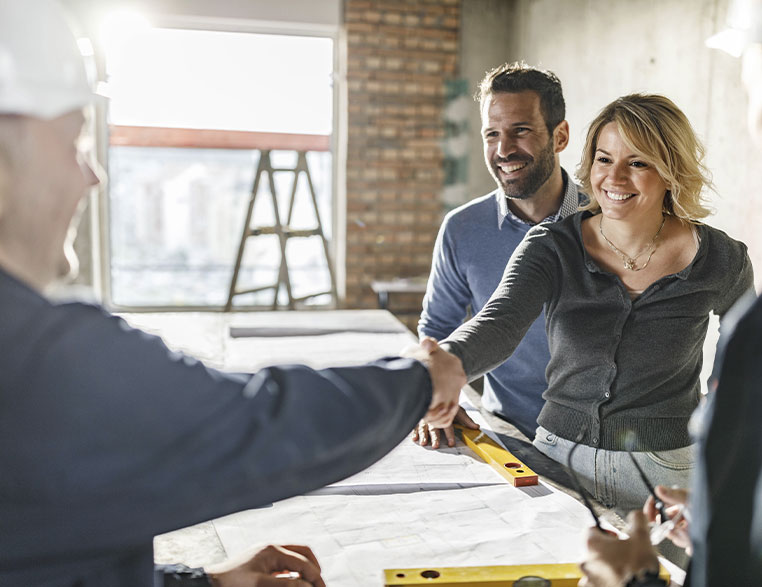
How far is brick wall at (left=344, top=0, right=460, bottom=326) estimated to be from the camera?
5.76m

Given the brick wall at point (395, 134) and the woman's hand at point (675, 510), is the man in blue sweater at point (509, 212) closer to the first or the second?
the woman's hand at point (675, 510)

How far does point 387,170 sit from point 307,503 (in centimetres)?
475

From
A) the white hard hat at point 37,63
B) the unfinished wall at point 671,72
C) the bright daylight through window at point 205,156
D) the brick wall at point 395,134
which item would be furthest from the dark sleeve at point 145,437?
the bright daylight through window at point 205,156

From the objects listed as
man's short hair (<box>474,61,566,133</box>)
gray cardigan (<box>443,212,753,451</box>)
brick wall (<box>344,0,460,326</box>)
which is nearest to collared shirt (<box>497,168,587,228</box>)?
man's short hair (<box>474,61,566,133</box>)

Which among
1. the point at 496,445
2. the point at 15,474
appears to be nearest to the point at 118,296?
the point at 496,445

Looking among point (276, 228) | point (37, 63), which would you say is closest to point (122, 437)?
point (37, 63)

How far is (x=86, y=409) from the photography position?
0.66 metres

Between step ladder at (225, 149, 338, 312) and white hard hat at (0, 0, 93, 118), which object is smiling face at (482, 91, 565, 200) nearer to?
white hard hat at (0, 0, 93, 118)

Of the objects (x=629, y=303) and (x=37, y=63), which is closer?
(x=37, y=63)

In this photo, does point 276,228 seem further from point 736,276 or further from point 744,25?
point 744,25

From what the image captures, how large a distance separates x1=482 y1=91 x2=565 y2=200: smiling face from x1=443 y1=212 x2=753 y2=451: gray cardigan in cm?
60

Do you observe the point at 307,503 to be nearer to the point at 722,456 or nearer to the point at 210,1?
the point at 722,456

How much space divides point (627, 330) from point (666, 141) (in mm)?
457

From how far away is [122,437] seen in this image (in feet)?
2.21
